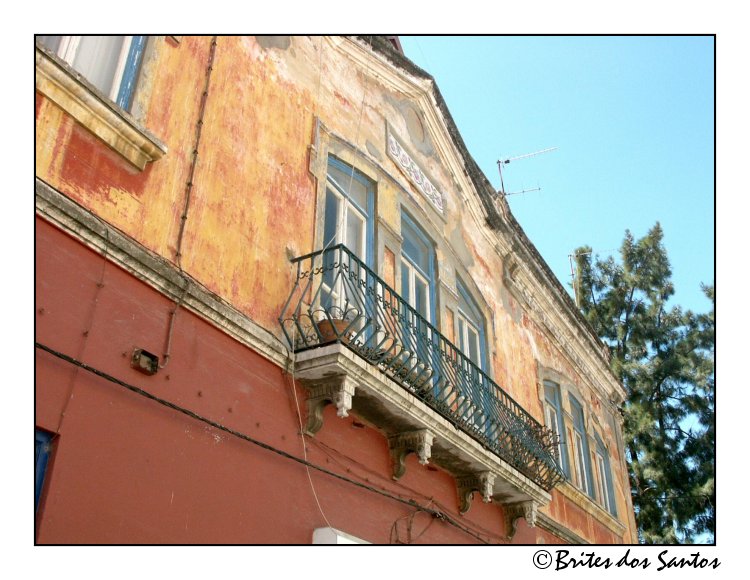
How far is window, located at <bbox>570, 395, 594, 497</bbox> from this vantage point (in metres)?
13.9

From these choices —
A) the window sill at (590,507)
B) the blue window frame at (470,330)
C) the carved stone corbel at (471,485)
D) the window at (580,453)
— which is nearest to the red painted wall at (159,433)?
the carved stone corbel at (471,485)

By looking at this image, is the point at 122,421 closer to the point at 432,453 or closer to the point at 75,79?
the point at 75,79

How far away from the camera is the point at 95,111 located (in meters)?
5.37

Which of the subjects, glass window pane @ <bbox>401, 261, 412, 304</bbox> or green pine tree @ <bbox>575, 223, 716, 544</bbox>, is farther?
green pine tree @ <bbox>575, 223, 716, 544</bbox>

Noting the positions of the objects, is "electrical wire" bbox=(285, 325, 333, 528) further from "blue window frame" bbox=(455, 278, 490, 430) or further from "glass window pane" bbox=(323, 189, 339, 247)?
"blue window frame" bbox=(455, 278, 490, 430)

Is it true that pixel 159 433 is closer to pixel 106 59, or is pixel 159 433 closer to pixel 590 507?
pixel 106 59

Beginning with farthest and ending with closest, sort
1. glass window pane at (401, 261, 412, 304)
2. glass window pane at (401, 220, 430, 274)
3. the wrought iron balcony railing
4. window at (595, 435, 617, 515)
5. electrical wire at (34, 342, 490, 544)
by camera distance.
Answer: window at (595, 435, 617, 515) < glass window pane at (401, 220, 430, 274) < glass window pane at (401, 261, 412, 304) < the wrought iron balcony railing < electrical wire at (34, 342, 490, 544)

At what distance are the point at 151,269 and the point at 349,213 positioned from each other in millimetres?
3585

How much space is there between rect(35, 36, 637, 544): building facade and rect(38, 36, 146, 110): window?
0.06 feet

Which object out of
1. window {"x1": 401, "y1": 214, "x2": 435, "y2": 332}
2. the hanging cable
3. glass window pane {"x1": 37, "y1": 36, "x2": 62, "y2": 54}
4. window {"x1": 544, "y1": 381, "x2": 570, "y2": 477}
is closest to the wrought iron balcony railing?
window {"x1": 401, "y1": 214, "x2": 435, "y2": 332}

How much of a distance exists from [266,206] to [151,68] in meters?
1.52

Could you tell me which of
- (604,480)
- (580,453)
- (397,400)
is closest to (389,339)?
(397,400)

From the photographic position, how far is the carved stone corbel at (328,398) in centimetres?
633

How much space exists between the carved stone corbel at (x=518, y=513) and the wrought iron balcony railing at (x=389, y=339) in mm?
362
